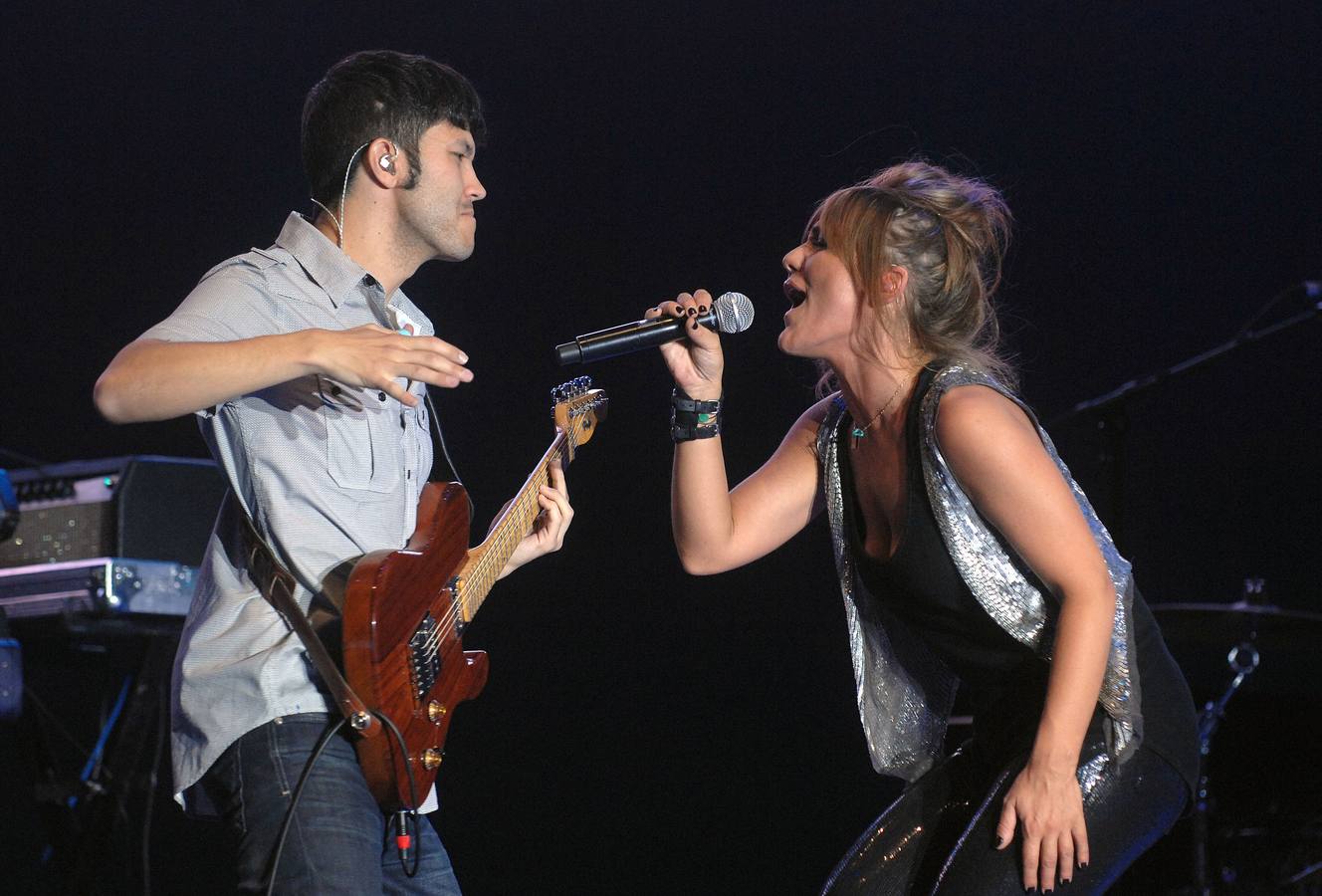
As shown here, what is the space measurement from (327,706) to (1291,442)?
3.75 m

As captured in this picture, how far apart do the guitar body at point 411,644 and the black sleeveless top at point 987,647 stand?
2.63 ft

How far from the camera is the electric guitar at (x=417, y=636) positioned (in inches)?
71.2

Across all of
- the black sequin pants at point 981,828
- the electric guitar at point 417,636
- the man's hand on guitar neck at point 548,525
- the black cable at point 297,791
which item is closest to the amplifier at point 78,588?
the man's hand on guitar neck at point 548,525

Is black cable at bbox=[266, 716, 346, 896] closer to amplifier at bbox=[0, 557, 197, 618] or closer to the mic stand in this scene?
amplifier at bbox=[0, 557, 197, 618]

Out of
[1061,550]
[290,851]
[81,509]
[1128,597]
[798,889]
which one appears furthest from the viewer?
[798,889]

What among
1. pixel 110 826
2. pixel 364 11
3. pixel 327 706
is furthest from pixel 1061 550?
pixel 364 11

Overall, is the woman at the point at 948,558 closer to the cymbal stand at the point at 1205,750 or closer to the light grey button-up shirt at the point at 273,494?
the light grey button-up shirt at the point at 273,494

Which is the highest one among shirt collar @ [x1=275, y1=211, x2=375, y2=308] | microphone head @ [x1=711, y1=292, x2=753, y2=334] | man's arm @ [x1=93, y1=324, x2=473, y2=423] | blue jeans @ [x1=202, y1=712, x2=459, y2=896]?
shirt collar @ [x1=275, y1=211, x2=375, y2=308]

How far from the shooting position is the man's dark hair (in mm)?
2336

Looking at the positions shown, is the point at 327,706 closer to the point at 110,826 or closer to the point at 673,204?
the point at 110,826

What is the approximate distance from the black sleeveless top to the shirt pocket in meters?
0.92

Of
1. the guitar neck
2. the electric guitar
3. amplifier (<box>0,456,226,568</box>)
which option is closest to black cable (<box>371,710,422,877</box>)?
the electric guitar

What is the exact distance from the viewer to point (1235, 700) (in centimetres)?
424

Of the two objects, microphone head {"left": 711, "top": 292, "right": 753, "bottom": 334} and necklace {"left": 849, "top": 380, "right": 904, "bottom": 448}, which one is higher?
microphone head {"left": 711, "top": 292, "right": 753, "bottom": 334}
